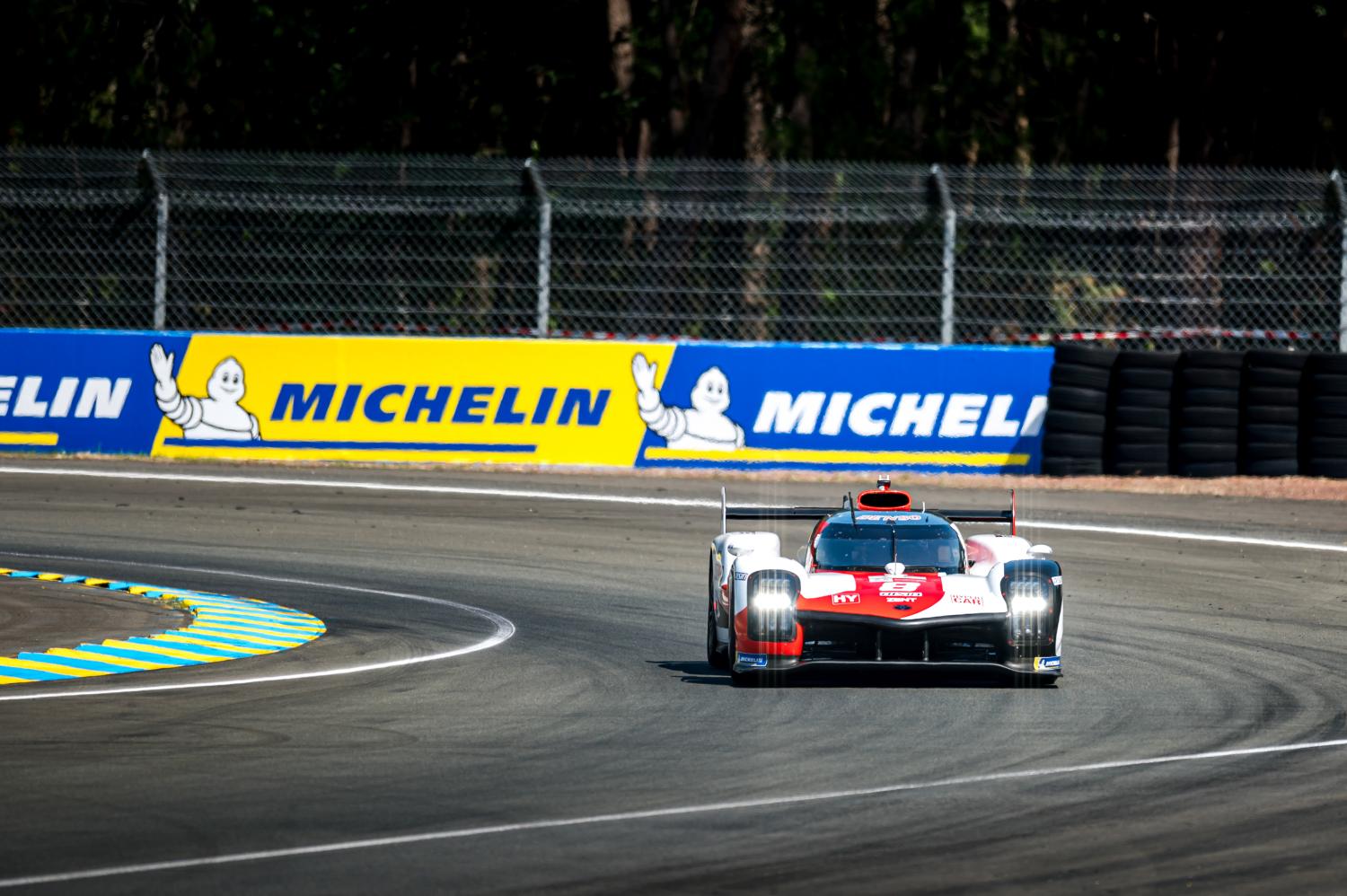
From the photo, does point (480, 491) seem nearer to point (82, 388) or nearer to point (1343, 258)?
point (82, 388)

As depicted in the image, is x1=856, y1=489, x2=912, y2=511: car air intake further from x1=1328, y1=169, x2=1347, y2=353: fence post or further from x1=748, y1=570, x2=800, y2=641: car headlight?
x1=1328, y1=169, x2=1347, y2=353: fence post

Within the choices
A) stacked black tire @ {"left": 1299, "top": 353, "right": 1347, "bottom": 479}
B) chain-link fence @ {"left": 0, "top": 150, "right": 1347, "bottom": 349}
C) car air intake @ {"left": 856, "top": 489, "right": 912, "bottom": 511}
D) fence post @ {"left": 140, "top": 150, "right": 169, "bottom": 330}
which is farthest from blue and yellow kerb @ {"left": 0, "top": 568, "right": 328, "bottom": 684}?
stacked black tire @ {"left": 1299, "top": 353, "right": 1347, "bottom": 479}

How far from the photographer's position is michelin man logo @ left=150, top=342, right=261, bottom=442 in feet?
67.3

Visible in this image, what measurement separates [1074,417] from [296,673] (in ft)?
38.0

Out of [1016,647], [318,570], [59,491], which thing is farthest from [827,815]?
[59,491]

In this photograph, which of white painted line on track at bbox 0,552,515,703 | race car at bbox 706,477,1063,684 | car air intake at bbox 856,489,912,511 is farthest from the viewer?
car air intake at bbox 856,489,912,511

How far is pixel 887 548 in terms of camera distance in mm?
10391

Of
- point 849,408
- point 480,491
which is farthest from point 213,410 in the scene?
point 849,408

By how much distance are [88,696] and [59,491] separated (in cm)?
942

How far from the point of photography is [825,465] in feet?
66.5

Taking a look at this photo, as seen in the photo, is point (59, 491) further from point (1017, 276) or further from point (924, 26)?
point (924, 26)

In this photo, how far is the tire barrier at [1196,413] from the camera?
771 inches

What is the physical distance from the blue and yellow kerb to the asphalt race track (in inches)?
11.3

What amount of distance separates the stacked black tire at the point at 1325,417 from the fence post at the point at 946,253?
3520mm
